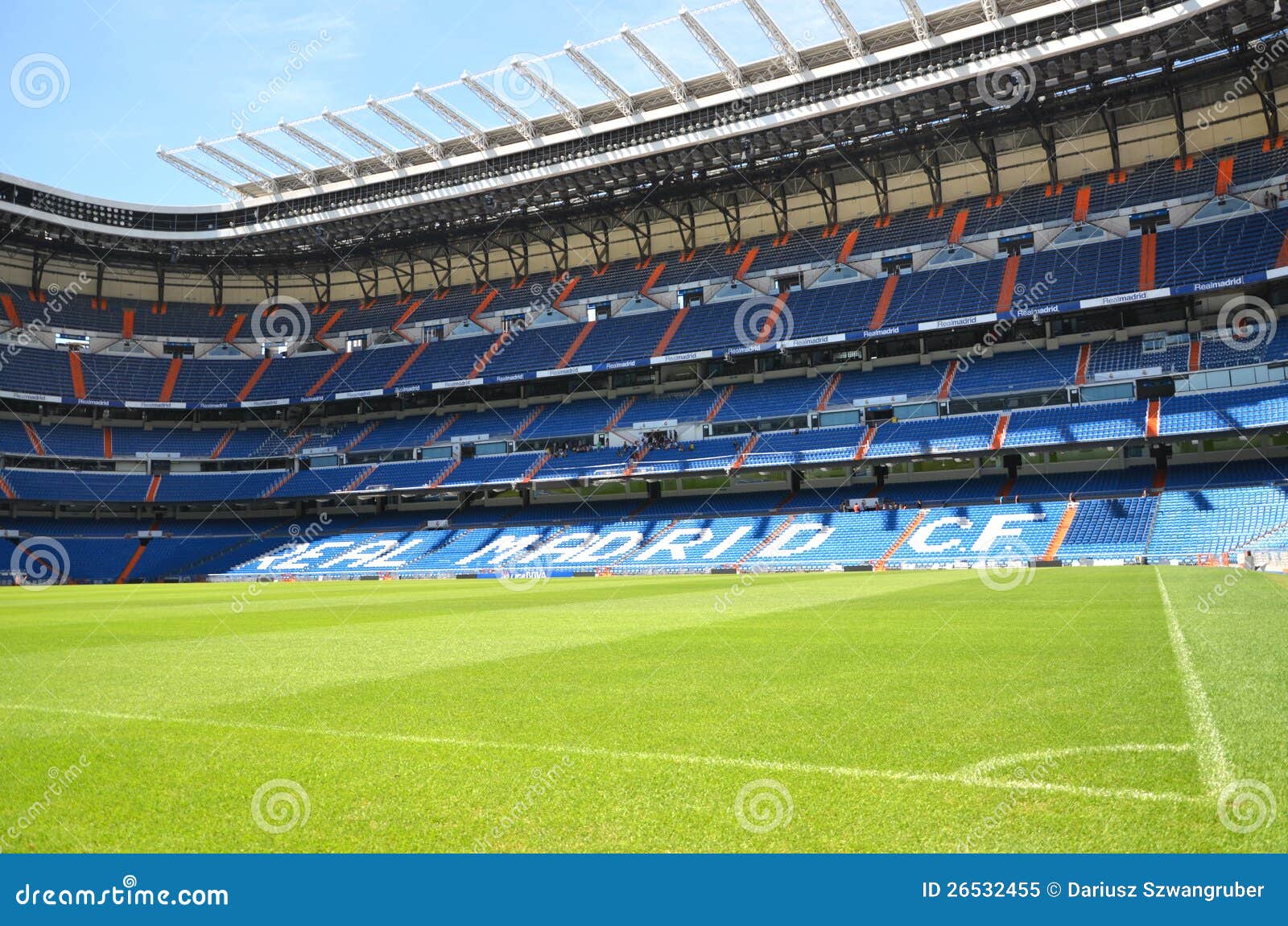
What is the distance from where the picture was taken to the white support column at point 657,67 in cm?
3972

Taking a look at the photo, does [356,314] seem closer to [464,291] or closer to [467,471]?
[464,291]

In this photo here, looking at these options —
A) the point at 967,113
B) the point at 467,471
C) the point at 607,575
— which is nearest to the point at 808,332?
the point at 967,113

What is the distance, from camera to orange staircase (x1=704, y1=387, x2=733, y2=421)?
52.2 metres

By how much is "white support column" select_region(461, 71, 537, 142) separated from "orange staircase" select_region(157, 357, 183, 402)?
3191 cm

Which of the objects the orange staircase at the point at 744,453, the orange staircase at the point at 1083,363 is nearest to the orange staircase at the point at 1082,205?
the orange staircase at the point at 1083,363

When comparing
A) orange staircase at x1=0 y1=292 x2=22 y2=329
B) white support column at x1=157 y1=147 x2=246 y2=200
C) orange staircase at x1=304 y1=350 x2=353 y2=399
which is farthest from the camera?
orange staircase at x1=304 y1=350 x2=353 y2=399

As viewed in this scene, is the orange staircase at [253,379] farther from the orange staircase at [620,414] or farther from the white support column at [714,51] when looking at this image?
the white support column at [714,51]

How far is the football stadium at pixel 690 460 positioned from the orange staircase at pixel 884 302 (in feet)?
1.24

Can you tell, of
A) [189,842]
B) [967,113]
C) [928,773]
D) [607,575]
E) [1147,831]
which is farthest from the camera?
[967,113]

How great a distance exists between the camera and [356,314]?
67.2m

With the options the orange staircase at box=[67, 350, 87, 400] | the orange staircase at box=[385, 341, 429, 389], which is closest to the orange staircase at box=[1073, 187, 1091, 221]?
the orange staircase at box=[385, 341, 429, 389]

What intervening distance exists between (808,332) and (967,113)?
13.6 metres

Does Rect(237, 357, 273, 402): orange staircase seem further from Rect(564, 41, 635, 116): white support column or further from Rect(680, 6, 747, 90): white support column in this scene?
Rect(680, 6, 747, 90): white support column

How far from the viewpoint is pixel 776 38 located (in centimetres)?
4038
